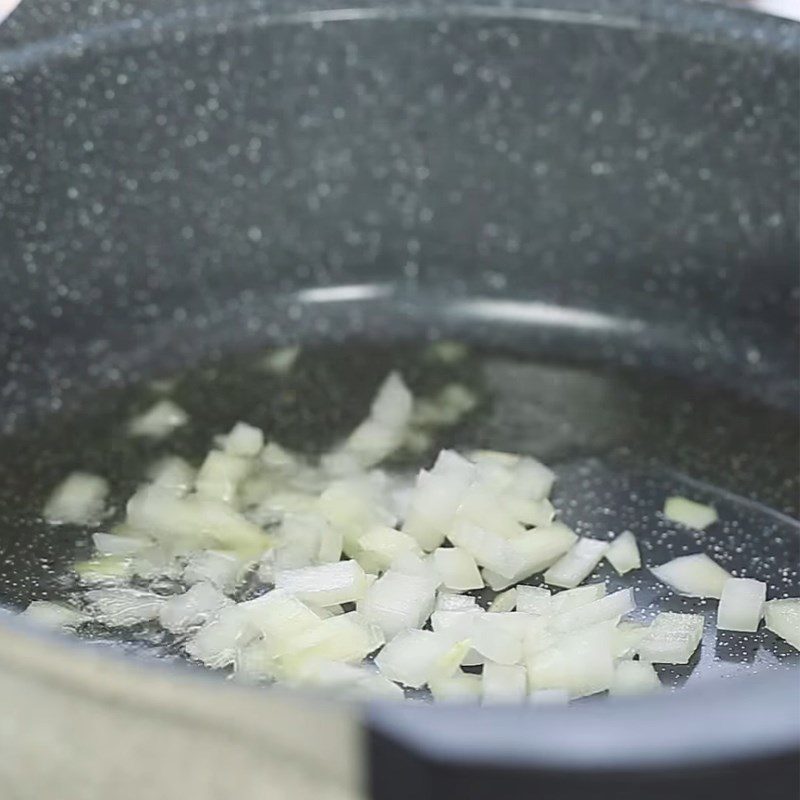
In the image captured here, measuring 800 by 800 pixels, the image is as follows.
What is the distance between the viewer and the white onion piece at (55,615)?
99 centimetres

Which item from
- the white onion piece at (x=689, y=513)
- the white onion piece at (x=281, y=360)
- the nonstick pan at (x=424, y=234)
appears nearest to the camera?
the white onion piece at (x=689, y=513)

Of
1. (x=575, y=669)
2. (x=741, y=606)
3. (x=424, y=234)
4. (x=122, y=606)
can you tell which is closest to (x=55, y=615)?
(x=122, y=606)

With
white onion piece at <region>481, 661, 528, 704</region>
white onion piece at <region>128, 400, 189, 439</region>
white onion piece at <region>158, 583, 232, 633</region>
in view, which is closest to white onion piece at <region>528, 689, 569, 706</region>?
white onion piece at <region>481, 661, 528, 704</region>

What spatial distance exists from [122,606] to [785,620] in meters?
0.47

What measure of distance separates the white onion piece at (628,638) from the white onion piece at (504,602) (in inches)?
3.1

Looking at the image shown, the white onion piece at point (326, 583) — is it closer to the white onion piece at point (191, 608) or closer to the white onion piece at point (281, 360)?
the white onion piece at point (191, 608)

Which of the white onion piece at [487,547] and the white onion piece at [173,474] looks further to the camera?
the white onion piece at [173,474]

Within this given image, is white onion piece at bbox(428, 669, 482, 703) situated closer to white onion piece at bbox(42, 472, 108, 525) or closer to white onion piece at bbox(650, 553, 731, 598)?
white onion piece at bbox(650, 553, 731, 598)

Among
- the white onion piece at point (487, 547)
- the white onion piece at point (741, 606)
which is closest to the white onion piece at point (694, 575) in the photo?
the white onion piece at point (741, 606)

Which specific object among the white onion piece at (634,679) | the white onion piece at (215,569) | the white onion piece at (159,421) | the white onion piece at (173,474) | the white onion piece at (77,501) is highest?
the white onion piece at (159,421)

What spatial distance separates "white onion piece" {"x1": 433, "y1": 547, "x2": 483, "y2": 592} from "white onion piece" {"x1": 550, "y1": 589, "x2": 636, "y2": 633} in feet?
0.25

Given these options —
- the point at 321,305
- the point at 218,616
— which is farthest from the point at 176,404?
the point at 218,616

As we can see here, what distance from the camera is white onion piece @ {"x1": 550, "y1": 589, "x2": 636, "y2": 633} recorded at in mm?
964

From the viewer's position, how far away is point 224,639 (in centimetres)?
96
